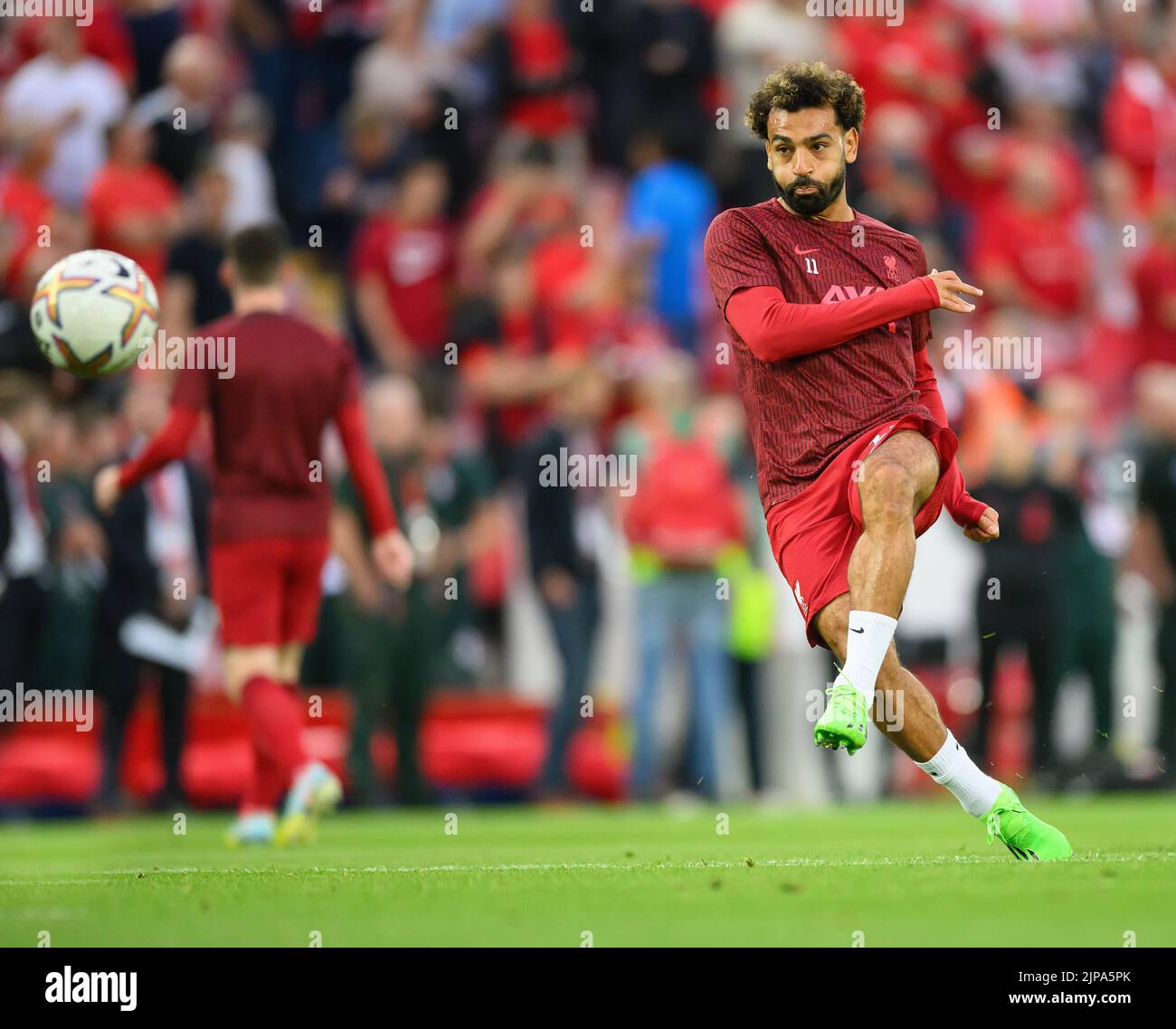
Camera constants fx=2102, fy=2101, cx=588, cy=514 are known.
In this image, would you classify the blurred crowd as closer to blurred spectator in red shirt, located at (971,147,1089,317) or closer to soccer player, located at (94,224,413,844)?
blurred spectator in red shirt, located at (971,147,1089,317)

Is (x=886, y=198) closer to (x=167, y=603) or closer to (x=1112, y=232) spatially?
(x=1112, y=232)

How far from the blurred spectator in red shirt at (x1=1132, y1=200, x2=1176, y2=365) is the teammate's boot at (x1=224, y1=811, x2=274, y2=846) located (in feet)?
29.8

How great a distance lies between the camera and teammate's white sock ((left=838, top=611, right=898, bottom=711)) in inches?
275

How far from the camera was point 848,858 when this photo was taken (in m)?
8.27

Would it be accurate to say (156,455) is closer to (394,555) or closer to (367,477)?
(367,477)

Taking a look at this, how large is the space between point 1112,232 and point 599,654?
5.79m

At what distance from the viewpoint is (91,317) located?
9281 mm

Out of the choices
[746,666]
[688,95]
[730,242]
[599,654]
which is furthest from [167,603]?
[730,242]

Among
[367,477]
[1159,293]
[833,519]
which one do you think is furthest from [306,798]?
[1159,293]

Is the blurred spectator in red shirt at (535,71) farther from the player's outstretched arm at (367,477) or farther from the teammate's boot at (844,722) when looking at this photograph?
the teammate's boot at (844,722)

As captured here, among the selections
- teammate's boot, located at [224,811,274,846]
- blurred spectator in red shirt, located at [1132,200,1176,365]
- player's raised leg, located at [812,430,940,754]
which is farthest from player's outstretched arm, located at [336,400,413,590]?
blurred spectator in red shirt, located at [1132,200,1176,365]

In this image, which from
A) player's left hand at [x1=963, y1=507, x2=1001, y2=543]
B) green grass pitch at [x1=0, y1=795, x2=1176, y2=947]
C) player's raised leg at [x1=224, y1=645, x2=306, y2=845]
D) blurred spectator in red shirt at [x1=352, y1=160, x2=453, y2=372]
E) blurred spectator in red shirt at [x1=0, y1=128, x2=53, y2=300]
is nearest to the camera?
green grass pitch at [x1=0, y1=795, x2=1176, y2=947]

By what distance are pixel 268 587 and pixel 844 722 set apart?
163 inches

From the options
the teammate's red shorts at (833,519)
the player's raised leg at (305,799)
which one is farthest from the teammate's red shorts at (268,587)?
the teammate's red shorts at (833,519)
